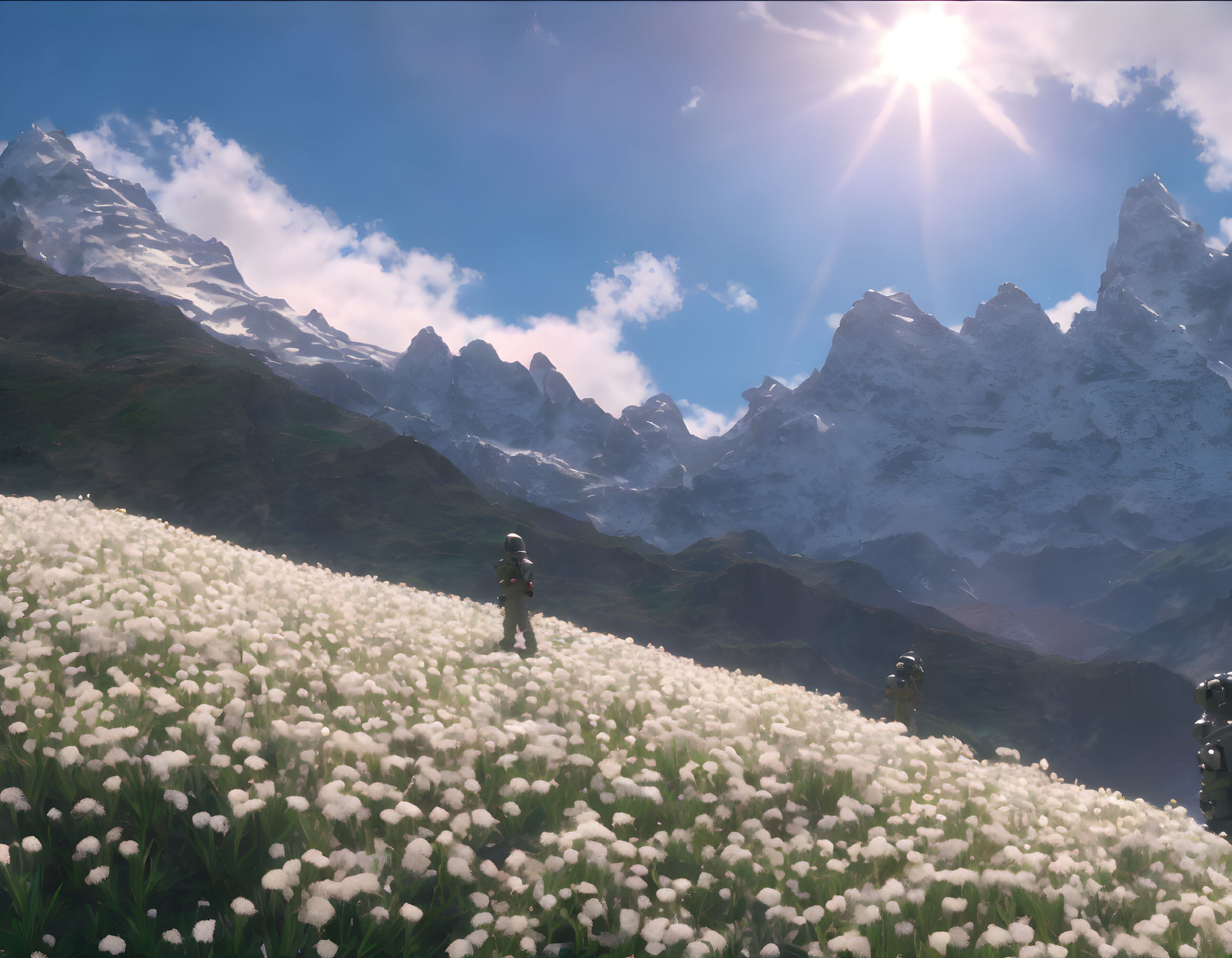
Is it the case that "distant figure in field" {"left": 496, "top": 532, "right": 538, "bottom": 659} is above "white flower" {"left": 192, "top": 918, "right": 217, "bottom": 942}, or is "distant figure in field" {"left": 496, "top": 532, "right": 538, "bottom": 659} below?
above

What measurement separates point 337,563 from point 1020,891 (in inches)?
3358

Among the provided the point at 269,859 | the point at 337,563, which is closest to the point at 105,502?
the point at 337,563

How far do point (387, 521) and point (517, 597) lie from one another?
287 feet

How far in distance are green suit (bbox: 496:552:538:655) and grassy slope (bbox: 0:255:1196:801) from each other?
69258 millimetres

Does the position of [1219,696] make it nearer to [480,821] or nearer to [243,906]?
[480,821]

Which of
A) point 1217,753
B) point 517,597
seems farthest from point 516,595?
point 1217,753

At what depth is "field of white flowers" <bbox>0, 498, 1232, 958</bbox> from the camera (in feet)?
18.2

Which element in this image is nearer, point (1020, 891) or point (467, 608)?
point (1020, 891)

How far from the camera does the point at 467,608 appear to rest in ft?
59.7

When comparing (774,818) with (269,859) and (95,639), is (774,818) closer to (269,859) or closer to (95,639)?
(269,859)

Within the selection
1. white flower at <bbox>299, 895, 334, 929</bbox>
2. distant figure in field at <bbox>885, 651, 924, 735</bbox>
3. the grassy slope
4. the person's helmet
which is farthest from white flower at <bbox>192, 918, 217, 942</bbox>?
the grassy slope

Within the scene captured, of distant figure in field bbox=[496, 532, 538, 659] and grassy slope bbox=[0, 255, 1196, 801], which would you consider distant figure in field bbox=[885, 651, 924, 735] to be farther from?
grassy slope bbox=[0, 255, 1196, 801]

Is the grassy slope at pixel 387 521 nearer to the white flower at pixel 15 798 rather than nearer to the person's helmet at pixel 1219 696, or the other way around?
the white flower at pixel 15 798

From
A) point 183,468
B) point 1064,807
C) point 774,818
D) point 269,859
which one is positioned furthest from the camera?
point 183,468
